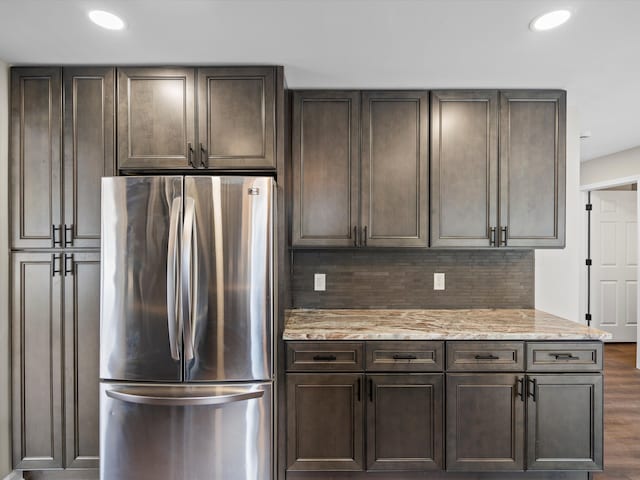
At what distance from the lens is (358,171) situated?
7.97ft

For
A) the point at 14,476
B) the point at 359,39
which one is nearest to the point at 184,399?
the point at 14,476

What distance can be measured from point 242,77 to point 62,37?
89 cm

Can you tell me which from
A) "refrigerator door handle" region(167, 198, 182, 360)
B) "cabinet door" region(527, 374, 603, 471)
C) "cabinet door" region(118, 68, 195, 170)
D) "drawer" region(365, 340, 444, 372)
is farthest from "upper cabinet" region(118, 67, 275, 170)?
"cabinet door" region(527, 374, 603, 471)

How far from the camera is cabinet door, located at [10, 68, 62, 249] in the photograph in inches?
84.7

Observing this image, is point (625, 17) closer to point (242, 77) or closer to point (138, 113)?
point (242, 77)

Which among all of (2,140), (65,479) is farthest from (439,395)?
(2,140)

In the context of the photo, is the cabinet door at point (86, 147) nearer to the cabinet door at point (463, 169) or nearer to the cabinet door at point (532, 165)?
the cabinet door at point (463, 169)

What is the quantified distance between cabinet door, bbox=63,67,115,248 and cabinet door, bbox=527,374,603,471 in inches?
103

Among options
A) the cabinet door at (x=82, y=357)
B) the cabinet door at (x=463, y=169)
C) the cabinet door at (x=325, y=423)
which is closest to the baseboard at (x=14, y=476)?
the cabinet door at (x=82, y=357)

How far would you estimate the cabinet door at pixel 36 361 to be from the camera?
2.14 m

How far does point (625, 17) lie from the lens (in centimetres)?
169

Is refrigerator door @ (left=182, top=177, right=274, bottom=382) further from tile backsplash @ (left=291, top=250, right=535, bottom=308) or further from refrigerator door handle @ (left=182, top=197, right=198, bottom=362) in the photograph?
tile backsplash @ (left=291, top=250, right=535, bottom=308)

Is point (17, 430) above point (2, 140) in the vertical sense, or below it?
below

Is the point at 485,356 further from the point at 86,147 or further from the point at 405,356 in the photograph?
the point at 86,147
